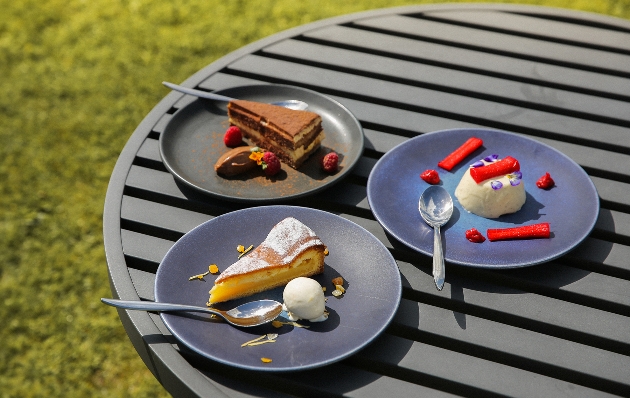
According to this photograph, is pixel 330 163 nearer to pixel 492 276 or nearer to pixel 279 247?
pixel 279 247

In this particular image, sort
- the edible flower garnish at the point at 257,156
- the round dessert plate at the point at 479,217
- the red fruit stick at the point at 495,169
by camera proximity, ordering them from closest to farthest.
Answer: the round dessert plate at the point at 479,217, the red fruit stick at the point at 495,169, the edible flower garnish at the point at 257,156

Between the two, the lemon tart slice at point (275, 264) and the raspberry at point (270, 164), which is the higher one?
the raspberry at point (270, 164)

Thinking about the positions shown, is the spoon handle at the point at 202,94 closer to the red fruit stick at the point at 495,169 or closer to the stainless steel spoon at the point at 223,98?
the stainless steel spoon at the point at 223,98

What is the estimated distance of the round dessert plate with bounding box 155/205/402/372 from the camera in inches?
70.1

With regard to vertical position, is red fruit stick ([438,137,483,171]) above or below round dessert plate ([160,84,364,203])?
below

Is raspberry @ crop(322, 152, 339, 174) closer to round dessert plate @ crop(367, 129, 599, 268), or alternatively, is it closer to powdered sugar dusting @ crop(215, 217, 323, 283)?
round dessert plate @ crop(367, 129, 599, 268)

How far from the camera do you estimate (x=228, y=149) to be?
8.55 feet

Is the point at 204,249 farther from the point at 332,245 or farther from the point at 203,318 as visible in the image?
the point at 332,245

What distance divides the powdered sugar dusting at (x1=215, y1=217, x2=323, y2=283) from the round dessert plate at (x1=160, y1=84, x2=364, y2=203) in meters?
0.23

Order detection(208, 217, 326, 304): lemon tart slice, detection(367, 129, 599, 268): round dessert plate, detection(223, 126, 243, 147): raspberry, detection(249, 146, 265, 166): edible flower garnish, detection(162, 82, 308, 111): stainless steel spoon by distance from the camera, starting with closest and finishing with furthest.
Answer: detection(208, 217, 326, 304): lemon tart slice < detection(367, 129, 599, 268): round dessert plate < detection(249, 146, 265, 166): edible flower garnish < detection(223, 126, 243, 147): raspberry < detection(162, 82, 308, 111): stainless steel spoon

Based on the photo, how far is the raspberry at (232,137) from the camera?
2.60 metres

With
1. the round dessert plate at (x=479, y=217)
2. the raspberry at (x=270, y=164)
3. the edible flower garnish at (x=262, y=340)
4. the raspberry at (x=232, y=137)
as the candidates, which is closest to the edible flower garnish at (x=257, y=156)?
the raspberry at (x=270, y=164)

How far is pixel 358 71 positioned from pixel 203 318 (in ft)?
5.37

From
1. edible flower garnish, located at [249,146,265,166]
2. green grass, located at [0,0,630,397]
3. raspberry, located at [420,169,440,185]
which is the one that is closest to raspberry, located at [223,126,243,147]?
edible flower garnish, located at [249,146,265,166]
